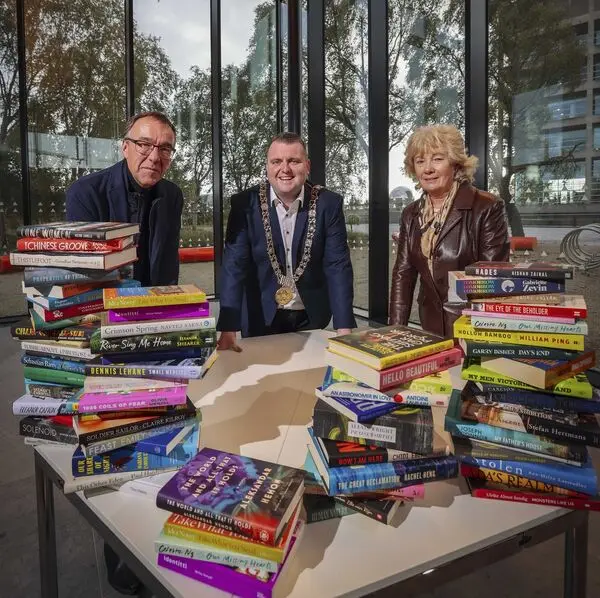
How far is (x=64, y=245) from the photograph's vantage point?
4.62ft

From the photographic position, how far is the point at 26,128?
17.4 ft

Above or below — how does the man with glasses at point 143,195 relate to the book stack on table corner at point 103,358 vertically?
above

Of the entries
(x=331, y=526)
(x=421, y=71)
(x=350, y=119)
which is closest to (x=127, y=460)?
(x=331, y=526)

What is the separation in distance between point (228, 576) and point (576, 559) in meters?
0.78

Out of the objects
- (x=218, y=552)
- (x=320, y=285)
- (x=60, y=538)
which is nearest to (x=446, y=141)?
(x=320, y=285)

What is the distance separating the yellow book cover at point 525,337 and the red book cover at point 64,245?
89cm

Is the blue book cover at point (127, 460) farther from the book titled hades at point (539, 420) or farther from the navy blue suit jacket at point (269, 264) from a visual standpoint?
the navy blue suit jacket at point (269, 264)

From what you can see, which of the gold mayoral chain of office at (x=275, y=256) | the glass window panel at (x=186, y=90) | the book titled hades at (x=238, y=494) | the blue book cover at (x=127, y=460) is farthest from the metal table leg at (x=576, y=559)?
the glass window panel at (x=186, y=90)

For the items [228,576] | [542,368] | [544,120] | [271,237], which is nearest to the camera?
[228,576]

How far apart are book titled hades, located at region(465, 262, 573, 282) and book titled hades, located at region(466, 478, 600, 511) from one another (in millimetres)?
457

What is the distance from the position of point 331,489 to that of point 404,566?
0.19 metres

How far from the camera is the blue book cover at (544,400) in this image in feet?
3.85

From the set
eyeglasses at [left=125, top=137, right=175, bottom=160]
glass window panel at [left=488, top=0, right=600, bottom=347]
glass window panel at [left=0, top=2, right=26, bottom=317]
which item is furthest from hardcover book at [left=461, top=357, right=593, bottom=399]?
glass window panel at [left=0, top=2, right=26, bottom=317]

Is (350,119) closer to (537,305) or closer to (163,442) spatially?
(537,305)
